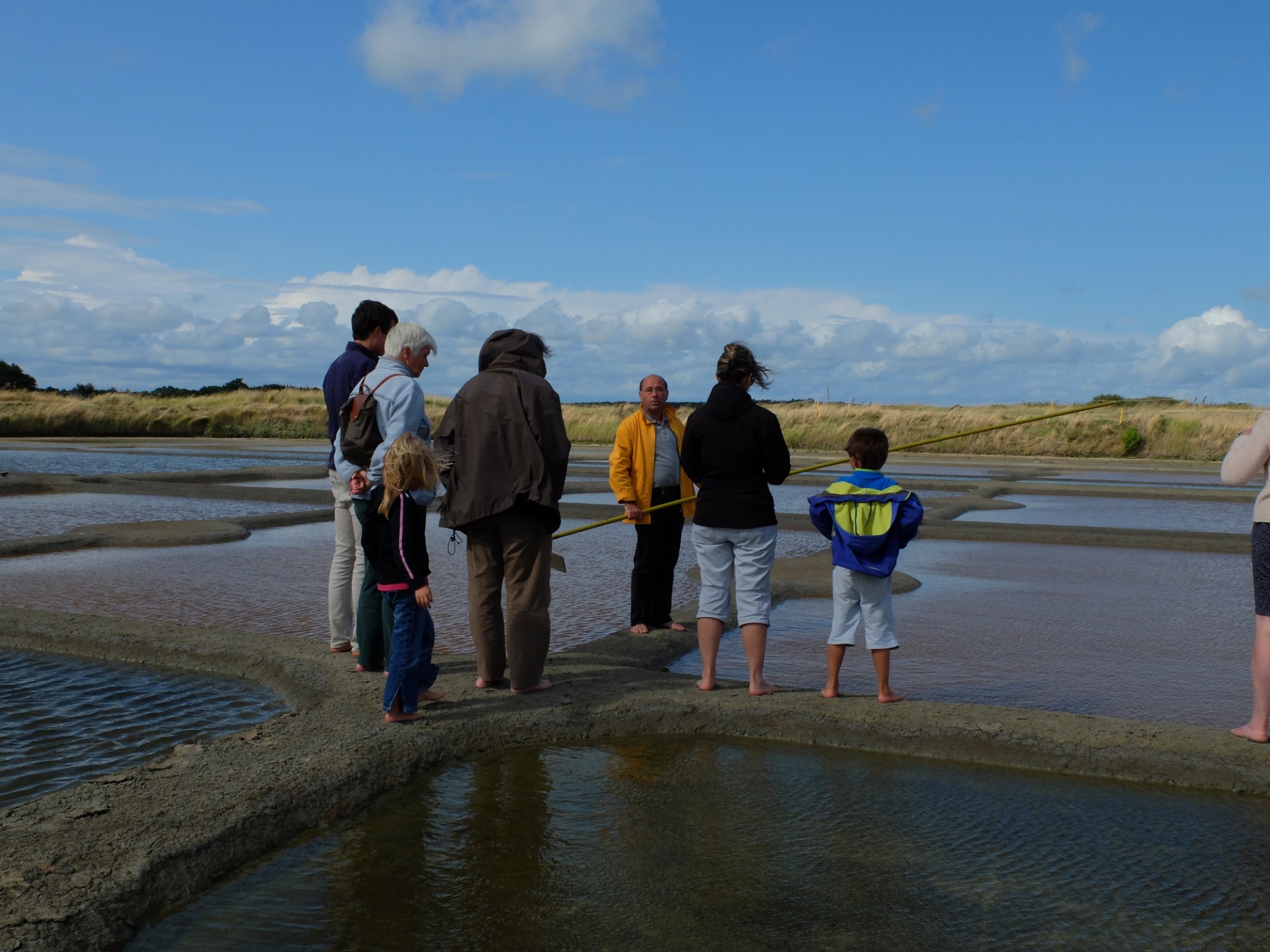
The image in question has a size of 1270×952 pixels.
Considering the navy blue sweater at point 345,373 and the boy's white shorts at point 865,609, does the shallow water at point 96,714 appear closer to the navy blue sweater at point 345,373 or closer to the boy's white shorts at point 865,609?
the navy blue sweater at point 345,373

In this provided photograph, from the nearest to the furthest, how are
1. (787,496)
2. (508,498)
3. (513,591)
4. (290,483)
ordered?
(508,498) < (513,591) < (787,496) < (290,483)

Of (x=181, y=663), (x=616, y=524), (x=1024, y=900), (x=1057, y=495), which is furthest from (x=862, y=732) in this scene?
(x=1057, y=495)

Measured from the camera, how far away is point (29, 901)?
284 centimetres

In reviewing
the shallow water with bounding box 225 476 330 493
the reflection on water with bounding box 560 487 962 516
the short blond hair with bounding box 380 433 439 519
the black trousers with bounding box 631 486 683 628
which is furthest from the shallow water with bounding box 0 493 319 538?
the short blond hair with bounding box 380 433 439 519

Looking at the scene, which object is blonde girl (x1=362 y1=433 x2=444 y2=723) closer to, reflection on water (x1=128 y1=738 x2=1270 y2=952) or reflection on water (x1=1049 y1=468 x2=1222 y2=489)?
reflection on water (x1=128 y1=738 x2=1270 y2=952)

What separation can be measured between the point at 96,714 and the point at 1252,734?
510cm

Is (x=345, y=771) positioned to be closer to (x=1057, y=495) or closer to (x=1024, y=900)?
(x=1024, y=900)

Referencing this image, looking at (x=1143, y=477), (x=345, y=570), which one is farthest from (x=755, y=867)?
(x=1143, y=477)

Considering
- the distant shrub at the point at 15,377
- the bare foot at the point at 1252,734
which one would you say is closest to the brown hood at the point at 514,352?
the bare foot at the point at 1252,734

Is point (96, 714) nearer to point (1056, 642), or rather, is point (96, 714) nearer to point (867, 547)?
point (867, 547)

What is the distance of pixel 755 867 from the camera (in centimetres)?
325

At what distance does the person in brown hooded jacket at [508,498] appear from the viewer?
→ 488 centimetres

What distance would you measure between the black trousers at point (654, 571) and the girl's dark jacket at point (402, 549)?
2.15 metres

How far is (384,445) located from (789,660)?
9.03 ft
